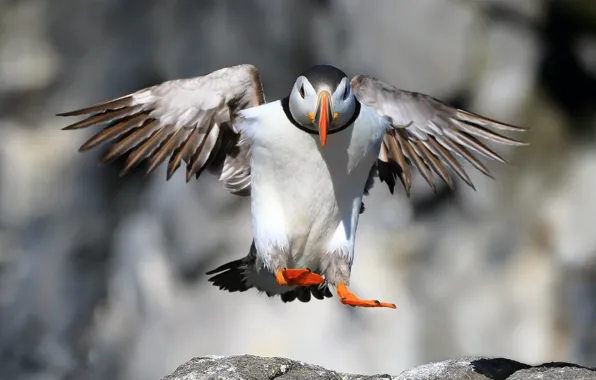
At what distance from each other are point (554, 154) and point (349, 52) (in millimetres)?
1533

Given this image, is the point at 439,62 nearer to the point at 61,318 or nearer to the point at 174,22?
the point at 174,22

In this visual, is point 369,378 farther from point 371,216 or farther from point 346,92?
point 371,216

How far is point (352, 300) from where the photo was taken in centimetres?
364

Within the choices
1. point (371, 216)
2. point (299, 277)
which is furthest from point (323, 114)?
point (371, 216)

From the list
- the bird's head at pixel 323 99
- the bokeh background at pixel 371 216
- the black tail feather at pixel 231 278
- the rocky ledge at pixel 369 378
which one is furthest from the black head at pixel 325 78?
the bokeh background at pixel 371 216

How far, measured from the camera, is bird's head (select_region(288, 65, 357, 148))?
11.2 ft

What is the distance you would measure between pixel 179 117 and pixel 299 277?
2.43 ft

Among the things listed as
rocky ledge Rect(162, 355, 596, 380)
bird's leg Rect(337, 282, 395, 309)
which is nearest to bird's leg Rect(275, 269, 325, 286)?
bird's leg Rect(337, 282, 395, 309)

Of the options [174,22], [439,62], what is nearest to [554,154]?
[439,62]

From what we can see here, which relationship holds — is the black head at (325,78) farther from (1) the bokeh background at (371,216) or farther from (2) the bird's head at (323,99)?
(1) the bokeh background at (371,216)

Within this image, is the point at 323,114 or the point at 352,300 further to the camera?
the point at 352,300

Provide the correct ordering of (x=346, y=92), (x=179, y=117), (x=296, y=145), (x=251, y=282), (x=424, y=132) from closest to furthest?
(x=346, y=92) < (x=296, y=145) < (x=179, y=117) < (x=424, y=132) < (x=251, y=282)

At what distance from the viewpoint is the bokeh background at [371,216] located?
7059mm

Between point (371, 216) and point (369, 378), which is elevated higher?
point (369, 378)
